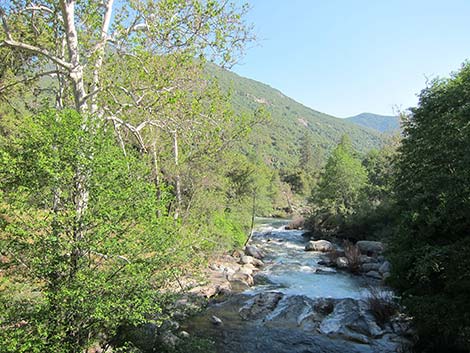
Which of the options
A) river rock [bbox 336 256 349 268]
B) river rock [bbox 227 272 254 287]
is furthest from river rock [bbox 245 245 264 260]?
river rock [bbox 227 272 254 287]

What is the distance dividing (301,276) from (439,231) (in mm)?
11231

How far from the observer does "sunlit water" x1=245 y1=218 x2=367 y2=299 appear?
16891 millimetres

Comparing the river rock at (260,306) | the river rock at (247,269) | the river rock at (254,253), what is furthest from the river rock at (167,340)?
the river rock at (254,253)

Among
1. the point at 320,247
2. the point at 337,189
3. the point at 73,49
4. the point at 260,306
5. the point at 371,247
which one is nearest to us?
the point at 73,49

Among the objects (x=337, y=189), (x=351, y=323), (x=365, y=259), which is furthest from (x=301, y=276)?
(x=337, y=189)

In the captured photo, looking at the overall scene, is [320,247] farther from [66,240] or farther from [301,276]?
[66,240]

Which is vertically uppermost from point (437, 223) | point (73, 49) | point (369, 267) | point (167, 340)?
point (73, 49)

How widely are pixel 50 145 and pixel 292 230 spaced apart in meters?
38.3

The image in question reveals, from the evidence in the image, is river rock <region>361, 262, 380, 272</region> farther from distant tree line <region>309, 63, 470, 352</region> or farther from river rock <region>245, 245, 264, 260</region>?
distant tree line <region>309, 63, 470, 352</region>

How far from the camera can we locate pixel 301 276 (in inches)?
792

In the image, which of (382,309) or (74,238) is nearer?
(74,238)

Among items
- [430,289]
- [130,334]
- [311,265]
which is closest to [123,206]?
[130,334]

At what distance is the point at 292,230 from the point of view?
138ft

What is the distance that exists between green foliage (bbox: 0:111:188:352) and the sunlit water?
11761 mm
